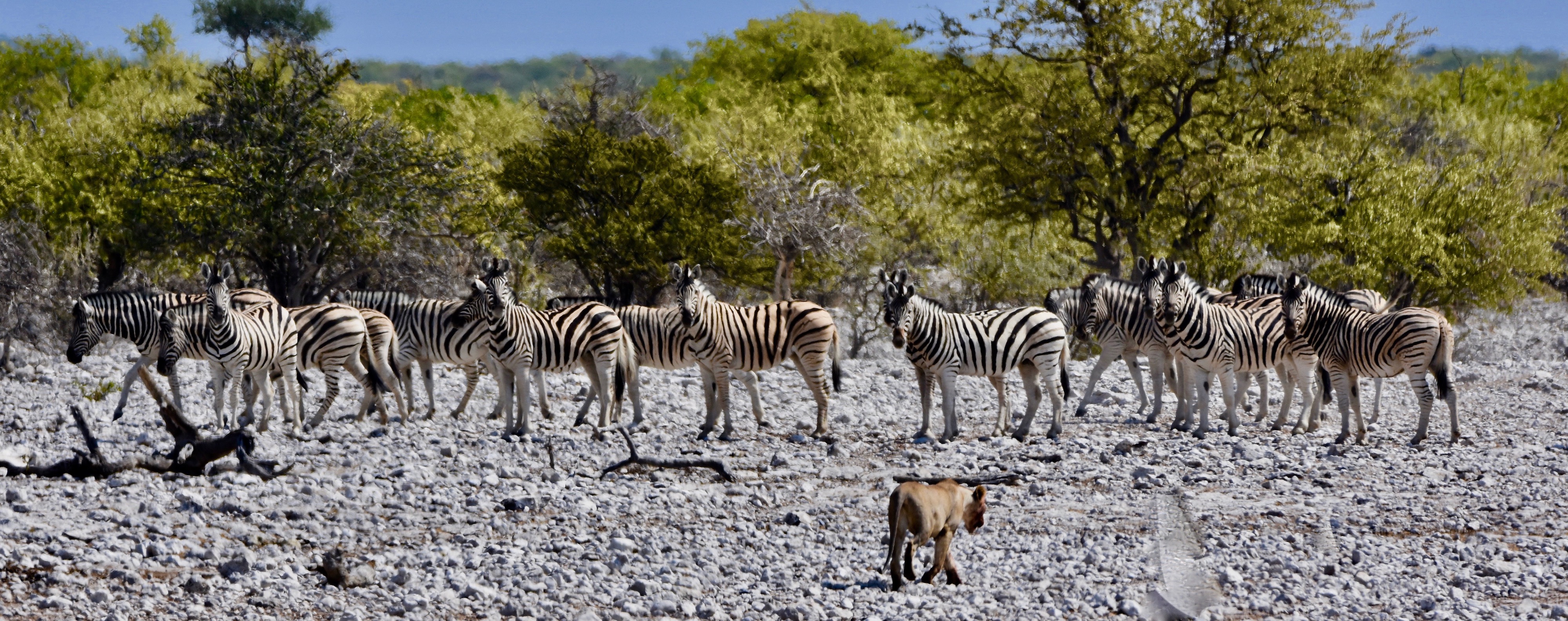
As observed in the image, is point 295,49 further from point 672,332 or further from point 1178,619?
point 1178,619

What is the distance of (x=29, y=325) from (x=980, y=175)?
16317 mm

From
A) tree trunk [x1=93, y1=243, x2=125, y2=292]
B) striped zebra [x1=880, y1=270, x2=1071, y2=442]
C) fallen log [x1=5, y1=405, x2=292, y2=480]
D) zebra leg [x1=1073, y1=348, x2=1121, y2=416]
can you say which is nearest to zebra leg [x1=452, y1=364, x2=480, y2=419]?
fallen log [x1=5, y1=405, x2=292, y2=480]

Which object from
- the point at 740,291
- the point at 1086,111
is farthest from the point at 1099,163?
the point at 740,291

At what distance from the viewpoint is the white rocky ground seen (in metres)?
7.31

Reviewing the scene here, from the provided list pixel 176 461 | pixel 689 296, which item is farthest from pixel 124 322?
pixel 689 296

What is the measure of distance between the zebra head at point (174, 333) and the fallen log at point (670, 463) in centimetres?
520

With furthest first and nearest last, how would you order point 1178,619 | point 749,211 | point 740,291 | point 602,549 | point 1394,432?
1. point 740,291
2. point 749,211
3. point 1394,432
4. point 602,549
5. point 1178,619

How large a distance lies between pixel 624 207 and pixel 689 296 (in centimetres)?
1300

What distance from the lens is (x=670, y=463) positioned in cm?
1087

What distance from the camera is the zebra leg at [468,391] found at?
601 inches

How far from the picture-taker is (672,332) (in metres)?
15.4

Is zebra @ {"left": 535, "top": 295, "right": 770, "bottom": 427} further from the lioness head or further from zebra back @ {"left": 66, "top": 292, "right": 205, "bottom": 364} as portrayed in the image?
the lioness head

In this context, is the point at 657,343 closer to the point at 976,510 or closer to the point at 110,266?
the point at 976,510

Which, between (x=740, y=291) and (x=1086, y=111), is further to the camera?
(x=740, y=291)
